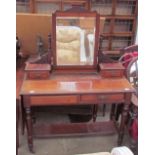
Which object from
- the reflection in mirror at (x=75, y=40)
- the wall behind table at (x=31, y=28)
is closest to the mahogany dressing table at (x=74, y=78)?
the reflection in mirror at (x=75, y=40)

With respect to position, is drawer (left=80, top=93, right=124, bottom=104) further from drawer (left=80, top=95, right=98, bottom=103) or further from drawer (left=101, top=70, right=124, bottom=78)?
drawer (left=101, top=70, right=124, bottom=78)

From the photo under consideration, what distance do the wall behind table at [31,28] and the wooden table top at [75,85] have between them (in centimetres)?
58

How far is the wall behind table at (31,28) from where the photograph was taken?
91.2 inches

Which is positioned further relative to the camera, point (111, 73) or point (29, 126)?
point (111, 73)

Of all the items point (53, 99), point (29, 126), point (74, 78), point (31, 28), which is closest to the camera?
point (53, 99)

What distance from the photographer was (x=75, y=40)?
2062 millimetres

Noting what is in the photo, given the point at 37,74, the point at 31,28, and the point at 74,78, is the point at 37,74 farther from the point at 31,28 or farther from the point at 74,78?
the point at 31,28

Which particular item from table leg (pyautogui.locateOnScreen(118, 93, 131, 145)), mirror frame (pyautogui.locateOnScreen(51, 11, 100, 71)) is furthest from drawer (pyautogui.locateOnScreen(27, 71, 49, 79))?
table leg (pyautogui.locateOnScreen(118, 93, 131, 145))

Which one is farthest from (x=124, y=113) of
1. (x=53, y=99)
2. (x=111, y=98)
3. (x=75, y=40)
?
(x=75, y=40)

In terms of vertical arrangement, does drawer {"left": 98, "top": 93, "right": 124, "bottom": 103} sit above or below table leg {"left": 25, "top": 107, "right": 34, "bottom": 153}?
above

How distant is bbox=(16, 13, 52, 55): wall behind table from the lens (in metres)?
2.32

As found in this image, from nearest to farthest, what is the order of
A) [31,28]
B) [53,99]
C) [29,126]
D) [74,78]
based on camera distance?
1. [53,99]
2. [29,126]
3. [74,78]
4. [31,28]

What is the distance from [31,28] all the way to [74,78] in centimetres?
75

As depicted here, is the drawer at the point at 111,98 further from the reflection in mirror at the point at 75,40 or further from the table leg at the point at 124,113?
the reflection in mirror at the point at 75,40
